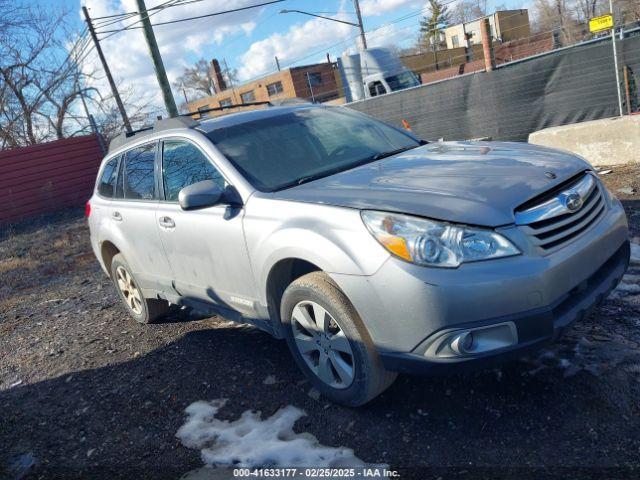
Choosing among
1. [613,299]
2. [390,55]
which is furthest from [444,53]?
[613,299]

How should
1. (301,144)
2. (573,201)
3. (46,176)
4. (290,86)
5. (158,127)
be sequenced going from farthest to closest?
(290,86)
(46,176)
(158,127)
(301,144)
(573,201)

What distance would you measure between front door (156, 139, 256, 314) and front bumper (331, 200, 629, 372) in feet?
3.19

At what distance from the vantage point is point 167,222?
3.88m

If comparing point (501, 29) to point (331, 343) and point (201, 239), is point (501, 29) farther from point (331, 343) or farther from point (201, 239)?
point (331, 343)

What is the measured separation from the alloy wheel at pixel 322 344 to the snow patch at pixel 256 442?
317 mm

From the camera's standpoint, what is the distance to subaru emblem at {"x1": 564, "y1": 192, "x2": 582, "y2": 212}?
2.64m

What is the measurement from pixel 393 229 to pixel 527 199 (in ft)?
2.22

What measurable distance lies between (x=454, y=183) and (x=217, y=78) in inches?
2133

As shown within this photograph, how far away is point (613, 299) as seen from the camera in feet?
12.0

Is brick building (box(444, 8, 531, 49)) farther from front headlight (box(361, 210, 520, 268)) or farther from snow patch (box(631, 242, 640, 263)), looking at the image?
front headlight (box(361, 210, 520, 268))

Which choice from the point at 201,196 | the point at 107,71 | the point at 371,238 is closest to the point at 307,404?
the point at 371,238

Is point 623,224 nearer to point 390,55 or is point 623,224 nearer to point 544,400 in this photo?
point 544,400

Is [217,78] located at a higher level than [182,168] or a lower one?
higher

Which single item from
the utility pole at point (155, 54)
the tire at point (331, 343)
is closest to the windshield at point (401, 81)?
the utility pole at point (155, 54)
